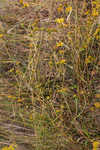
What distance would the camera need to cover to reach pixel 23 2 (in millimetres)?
2010

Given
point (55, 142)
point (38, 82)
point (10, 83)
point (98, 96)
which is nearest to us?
point (55, 142)

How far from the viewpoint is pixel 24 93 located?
5.03 feet

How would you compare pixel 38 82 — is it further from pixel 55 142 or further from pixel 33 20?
pixel 33 20

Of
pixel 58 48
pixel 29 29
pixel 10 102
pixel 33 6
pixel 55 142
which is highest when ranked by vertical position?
pixel 33 6

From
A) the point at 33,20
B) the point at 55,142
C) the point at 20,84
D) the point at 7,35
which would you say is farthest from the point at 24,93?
the point at 33,20

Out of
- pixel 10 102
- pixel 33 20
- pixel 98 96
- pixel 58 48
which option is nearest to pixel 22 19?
pixel 33 20

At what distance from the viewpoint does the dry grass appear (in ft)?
4.33

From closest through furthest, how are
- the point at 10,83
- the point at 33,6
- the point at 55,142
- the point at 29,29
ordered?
the point at 55,142
the point at 10,83
the point at 29,29
the point at 33,6

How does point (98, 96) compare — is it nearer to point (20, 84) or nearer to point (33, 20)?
point (20, 84)

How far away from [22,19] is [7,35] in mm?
231

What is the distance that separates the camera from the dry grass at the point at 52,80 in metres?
1.32

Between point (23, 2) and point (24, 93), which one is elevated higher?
point (23, 2)

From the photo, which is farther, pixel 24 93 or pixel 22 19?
pixel 22 19

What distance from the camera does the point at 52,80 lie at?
5.08 feet
